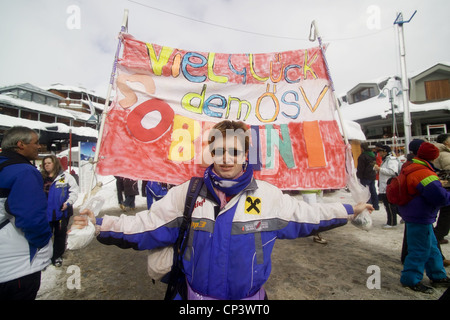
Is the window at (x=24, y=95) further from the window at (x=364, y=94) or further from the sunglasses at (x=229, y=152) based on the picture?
the window at (x=364, y=94)

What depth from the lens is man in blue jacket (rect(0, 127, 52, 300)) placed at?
1812mm

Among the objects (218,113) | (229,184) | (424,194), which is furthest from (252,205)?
(424,194)

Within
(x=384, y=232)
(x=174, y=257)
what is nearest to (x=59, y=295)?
(x=174, y=257)

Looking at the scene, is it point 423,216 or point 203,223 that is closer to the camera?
point 203,223

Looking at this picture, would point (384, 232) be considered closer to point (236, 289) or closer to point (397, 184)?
point (397, 184)

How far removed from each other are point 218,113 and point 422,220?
3.02m

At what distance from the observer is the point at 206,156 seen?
7.96 ft

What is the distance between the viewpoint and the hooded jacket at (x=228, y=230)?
1443 millimetres

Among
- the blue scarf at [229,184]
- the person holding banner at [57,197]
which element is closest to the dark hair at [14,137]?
the blue scarf at [229,184]

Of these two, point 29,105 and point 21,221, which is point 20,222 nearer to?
point 21,221

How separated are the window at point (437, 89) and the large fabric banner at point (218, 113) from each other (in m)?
26.9

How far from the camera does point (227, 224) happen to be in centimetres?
149

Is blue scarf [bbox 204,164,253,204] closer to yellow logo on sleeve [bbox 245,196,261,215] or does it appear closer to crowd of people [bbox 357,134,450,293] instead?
yellow logo on sleeve [bbox 245,196,261,215]

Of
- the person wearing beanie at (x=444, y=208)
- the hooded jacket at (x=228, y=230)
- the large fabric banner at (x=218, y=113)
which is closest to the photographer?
the hooded jacket at (x=228, y=230)
